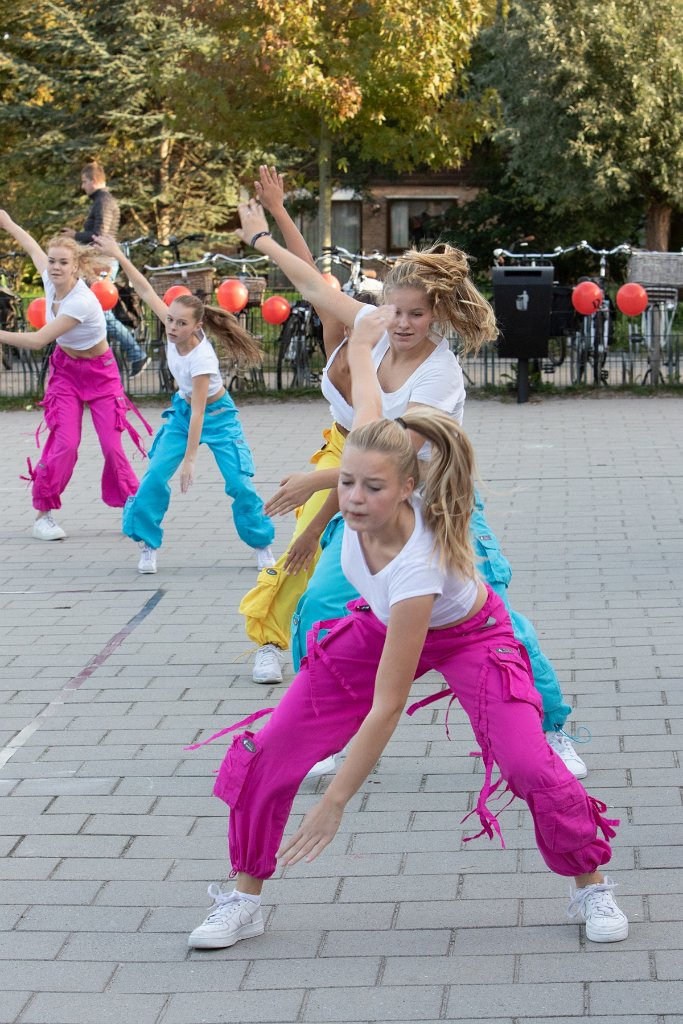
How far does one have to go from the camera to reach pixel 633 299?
47.4ft

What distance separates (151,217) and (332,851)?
27.0 metres

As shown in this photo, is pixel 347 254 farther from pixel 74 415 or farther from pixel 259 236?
pixel 259 236

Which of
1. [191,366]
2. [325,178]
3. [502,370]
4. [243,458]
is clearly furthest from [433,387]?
[325,178]

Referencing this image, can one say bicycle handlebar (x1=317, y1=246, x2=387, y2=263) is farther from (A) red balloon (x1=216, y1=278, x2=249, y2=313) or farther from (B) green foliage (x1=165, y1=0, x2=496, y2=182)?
(B) green foliage (x1=165, y1=0, x2=496, y2=182)

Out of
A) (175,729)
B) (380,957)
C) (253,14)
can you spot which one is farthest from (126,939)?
(253,14)

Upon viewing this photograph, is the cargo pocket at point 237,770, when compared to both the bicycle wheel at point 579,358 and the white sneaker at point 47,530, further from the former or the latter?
the bicycle wheel at point 579,358

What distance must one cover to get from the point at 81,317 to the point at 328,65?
41.9ft

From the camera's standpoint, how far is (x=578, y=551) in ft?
27.0

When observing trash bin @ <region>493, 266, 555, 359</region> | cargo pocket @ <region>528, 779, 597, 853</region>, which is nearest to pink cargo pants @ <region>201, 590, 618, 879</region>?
cargo pocket @ <region>528, 779, 597, 853</region>

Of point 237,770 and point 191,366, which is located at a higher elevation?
point 191,366

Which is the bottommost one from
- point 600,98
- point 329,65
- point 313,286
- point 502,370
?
point 502,370

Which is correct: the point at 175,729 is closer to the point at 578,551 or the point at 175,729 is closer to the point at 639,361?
the point at 578,551

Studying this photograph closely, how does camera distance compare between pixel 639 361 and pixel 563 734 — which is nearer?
pixel 563 734

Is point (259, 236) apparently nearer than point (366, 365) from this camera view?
No
